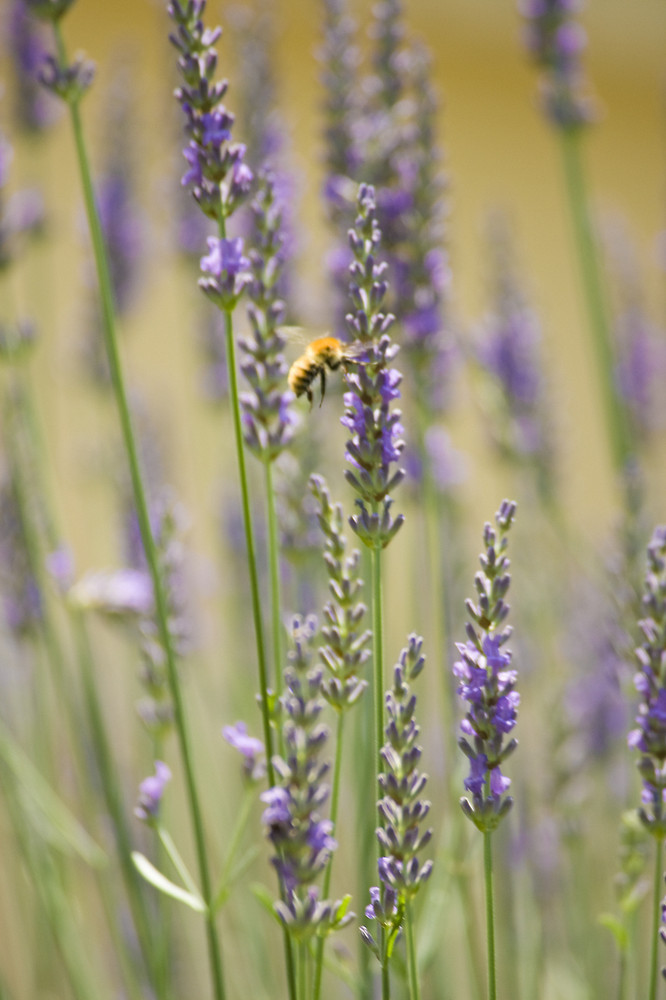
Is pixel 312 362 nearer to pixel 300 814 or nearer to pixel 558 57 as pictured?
pixel 300 814

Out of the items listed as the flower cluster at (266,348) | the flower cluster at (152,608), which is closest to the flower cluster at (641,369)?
the flower cluster at (152,608)

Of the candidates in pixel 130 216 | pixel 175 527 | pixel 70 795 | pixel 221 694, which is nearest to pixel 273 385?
pixel 175 527

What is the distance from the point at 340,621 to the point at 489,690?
67 mm

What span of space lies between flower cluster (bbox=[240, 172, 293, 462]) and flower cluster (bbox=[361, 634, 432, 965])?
0.15 meters

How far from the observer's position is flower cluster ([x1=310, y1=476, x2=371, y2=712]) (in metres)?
0.41

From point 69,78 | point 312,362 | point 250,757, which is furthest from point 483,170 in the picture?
point 250,757

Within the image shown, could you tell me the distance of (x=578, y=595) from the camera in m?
1.21

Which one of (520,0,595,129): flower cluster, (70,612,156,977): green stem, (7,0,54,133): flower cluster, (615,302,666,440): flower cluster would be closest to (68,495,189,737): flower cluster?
(70,612,156,977): green stem

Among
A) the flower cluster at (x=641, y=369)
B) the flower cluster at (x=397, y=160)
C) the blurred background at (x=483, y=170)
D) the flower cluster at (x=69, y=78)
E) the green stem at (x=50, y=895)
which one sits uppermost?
the blurred background at (x=483, y=170)

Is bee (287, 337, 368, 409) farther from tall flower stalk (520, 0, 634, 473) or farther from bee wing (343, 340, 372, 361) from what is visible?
tall flower stalk (520, 0, 634, 473)

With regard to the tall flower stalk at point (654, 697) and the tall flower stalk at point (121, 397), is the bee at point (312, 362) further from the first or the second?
the tall flower stalk at point (654, 697)

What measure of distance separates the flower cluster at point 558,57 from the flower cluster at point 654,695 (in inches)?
26.1

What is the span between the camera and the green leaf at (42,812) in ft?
2.21

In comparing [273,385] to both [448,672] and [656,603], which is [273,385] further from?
[448,672]
